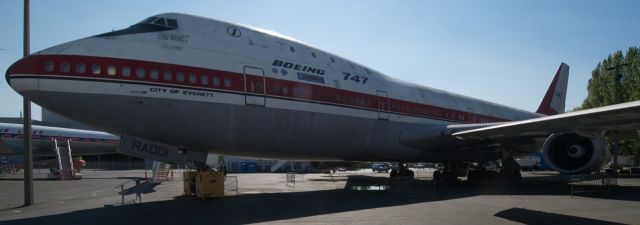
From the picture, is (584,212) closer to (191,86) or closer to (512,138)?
(512,138)

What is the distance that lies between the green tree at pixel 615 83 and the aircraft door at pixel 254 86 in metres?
40.2

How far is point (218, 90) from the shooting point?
11.8 metres

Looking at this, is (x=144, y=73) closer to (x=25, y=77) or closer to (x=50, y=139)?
(x=25, y=77)

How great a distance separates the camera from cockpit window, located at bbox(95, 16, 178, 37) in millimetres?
11516

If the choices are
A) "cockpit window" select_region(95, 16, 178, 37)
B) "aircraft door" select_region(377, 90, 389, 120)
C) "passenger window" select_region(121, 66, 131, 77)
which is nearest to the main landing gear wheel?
"aircraft door" select_region(377, 90, 389, 120)

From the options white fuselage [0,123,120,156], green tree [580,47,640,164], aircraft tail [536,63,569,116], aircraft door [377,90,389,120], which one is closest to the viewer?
aircraft door [377,90,389,120]

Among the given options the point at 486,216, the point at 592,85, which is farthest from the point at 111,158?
the point at 486,216

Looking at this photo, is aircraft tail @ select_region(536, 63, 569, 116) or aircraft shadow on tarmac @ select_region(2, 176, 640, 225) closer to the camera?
aircraft shadow on tarmac @ select_region(2, 176, 640, 225)

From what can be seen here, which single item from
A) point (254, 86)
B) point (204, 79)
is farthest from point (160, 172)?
point (204, 79)

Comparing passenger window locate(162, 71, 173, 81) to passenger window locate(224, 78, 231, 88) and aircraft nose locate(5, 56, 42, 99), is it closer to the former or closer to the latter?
passenger window locate(224, 78, 231, 88)

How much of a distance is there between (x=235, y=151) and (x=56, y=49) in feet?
15.5

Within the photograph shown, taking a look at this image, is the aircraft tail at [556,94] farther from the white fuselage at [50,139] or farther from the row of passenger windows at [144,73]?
the white fuselage at [50,139]

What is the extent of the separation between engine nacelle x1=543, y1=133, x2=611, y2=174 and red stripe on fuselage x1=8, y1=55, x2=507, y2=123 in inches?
186

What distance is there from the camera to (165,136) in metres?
11.5
